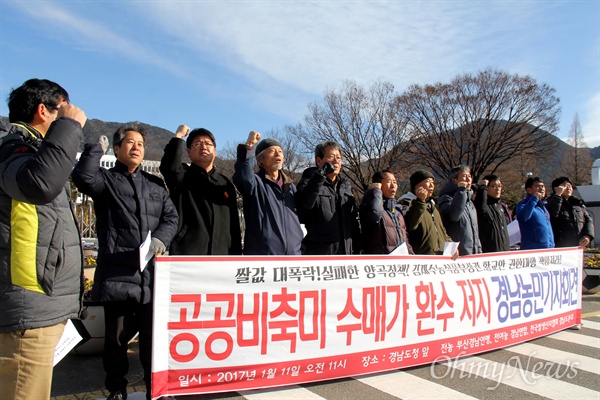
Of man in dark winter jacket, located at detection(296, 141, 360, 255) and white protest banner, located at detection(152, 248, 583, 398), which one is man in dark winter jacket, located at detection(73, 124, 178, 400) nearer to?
white protest banner, located at detection(152, 248, 583, 398)

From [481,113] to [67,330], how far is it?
31129 mm

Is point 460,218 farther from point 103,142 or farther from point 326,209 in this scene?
point 103,142

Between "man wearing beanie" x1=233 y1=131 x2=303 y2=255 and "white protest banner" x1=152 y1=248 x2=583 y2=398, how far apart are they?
40 centimetres

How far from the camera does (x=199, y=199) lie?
3707 mm

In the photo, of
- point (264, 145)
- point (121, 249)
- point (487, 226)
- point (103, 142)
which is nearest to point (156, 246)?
point (121, 249)

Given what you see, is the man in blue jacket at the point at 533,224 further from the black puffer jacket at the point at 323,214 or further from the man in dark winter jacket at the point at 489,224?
the black puffer jacket at the point at 323,214

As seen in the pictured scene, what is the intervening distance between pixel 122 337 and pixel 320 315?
157 cm

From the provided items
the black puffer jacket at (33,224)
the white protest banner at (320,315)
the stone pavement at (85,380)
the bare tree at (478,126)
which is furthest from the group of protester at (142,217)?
the bare tree at (478,126)

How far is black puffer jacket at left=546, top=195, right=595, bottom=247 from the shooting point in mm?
7398

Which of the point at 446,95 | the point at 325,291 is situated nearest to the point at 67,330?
the point at 325,291

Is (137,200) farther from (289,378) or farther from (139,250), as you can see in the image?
(289,378)

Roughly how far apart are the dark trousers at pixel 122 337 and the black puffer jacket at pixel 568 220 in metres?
7.08

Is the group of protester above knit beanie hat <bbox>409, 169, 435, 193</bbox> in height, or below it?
below

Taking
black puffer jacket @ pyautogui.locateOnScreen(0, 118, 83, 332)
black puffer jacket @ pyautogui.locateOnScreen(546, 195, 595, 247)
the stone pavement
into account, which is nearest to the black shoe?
the stone pavement
